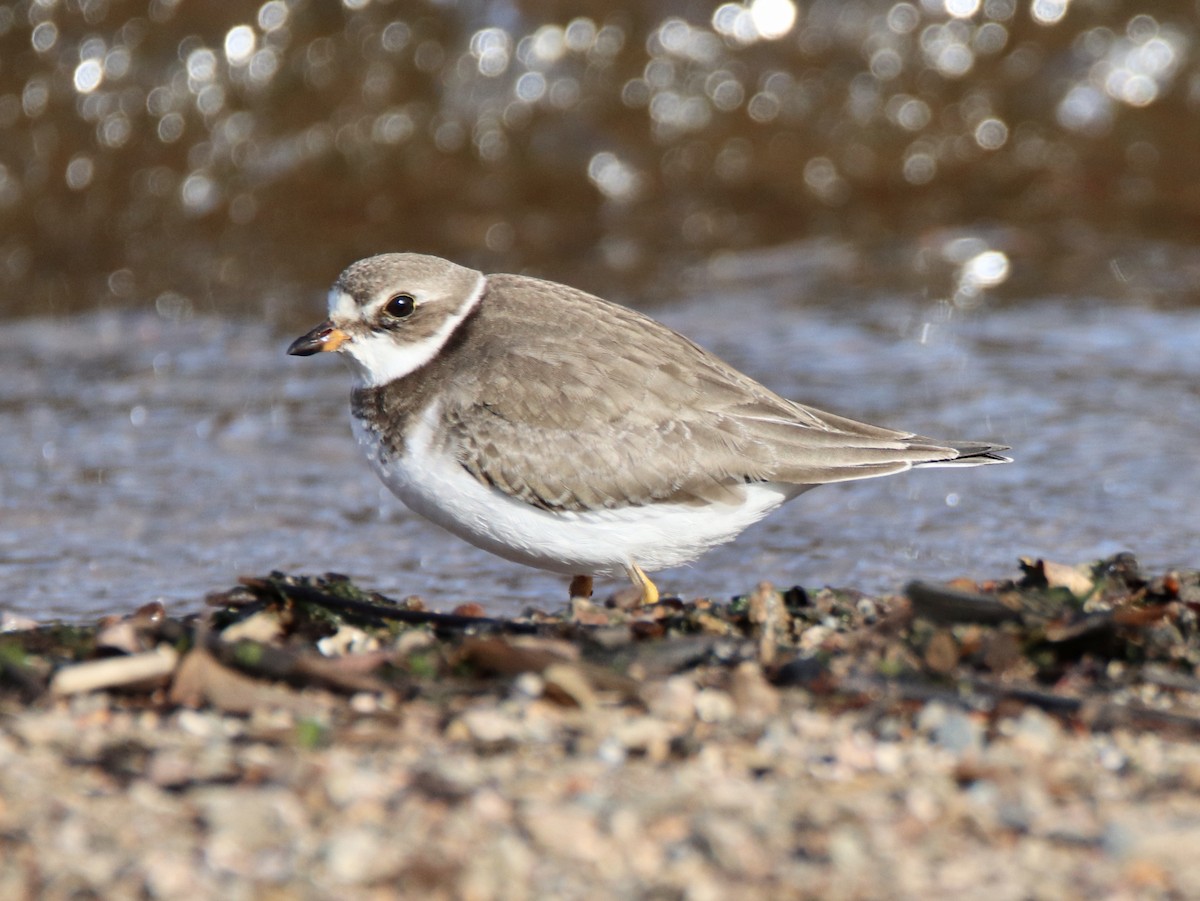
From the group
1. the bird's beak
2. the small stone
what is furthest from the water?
the small stone

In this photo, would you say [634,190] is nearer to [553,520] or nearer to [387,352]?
[387,352]

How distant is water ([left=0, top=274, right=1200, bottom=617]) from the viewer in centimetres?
669

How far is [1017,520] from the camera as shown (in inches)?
279

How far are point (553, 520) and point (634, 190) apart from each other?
6.61 meters

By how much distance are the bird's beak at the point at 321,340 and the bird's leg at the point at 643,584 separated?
134cm

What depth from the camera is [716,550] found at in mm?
7016

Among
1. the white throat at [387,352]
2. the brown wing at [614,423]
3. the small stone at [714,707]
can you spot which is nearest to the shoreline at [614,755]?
the small stone at [714,707]

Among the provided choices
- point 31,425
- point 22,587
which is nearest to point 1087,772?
point 22,587

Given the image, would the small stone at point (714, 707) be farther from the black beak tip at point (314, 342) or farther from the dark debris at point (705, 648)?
the black beak tip at point (314, 342)

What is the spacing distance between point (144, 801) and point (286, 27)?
8944 millimetres

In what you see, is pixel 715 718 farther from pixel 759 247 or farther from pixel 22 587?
pixel 759 247

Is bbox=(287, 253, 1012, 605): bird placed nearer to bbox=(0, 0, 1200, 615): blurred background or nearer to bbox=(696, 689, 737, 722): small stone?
bbox=(696, 689, 737, 722): small stone

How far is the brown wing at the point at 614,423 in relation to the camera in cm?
528

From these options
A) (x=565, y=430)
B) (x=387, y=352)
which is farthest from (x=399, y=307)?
(x=565, y=430)
